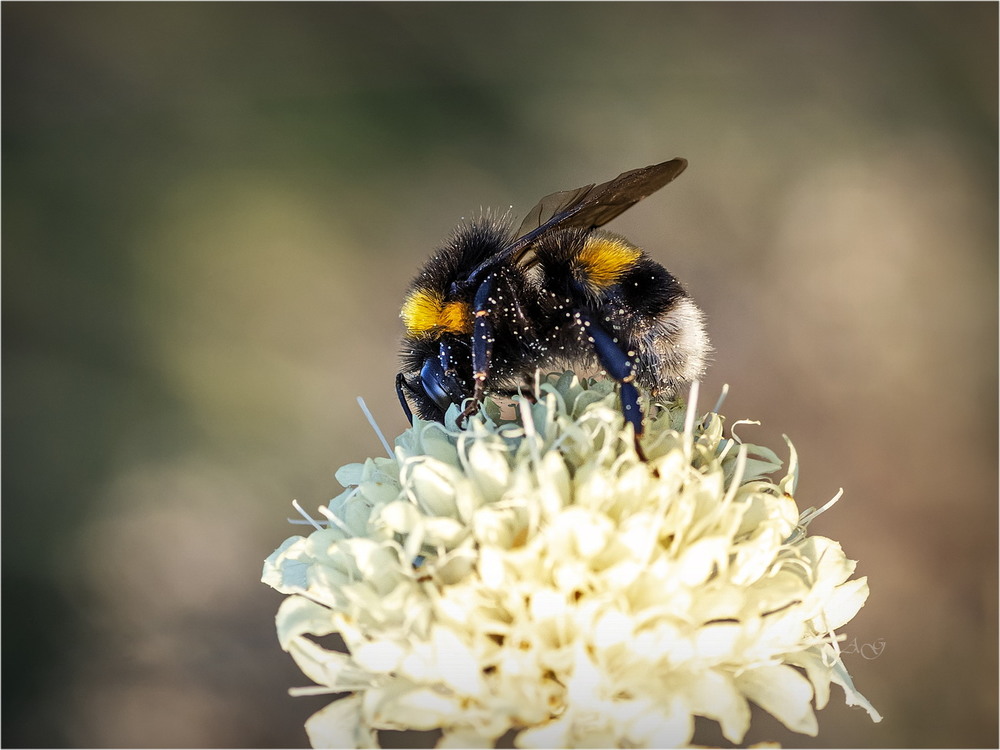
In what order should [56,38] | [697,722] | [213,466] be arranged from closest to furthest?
1. [697,722]
2. [213,466]
3. [56,38]

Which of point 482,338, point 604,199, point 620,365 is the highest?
point 604,199

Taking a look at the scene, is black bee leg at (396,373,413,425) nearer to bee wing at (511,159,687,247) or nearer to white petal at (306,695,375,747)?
bee wing at (511,159,687,247)

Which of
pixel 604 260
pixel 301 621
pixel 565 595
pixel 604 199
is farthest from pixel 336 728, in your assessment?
pixel 604 199

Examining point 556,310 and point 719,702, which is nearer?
point 719,702

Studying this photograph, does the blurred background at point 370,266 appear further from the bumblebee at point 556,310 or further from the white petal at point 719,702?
the white petal at point 719,702

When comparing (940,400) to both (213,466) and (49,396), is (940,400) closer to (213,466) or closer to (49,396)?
(213,466)

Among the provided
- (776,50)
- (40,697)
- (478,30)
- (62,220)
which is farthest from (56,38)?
(776,50)

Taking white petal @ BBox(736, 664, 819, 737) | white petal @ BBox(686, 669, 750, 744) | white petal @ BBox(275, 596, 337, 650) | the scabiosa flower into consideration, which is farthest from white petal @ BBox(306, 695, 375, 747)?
white petal @ BBox(736, 664, 819, 737)

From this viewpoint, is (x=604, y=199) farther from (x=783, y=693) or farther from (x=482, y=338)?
(x=783, y=693)
